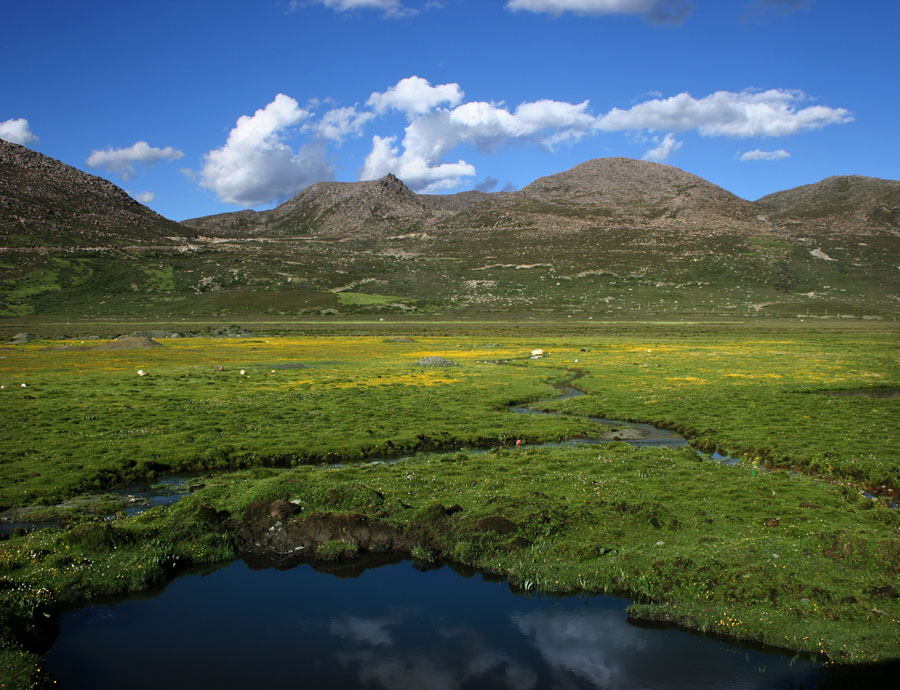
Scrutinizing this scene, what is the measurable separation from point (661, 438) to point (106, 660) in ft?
87.3

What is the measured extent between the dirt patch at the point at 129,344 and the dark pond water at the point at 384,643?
2993 inches

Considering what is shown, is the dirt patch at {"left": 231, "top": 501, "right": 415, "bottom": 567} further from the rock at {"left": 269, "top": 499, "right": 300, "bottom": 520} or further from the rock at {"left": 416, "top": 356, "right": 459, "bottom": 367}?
the rock at {"left": 416, "top": 356, "right": 459, "bottom": 367}

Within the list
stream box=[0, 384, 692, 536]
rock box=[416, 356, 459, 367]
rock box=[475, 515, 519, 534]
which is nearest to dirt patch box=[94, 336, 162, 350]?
rock box=[416, 356, 459, 367]

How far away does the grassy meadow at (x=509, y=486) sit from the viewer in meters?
14.2

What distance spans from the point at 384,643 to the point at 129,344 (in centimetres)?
8274

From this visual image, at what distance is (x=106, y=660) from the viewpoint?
12883 millimetres

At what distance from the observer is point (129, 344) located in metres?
83.6

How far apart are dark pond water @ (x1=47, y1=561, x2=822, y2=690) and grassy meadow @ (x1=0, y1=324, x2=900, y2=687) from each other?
740mm

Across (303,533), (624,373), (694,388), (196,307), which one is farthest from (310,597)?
(196,307)

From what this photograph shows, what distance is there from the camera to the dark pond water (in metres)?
12.2

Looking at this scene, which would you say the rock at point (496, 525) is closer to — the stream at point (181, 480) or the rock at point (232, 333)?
the stream at point (181, 480)

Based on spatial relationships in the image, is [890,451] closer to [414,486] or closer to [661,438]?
[661,438]

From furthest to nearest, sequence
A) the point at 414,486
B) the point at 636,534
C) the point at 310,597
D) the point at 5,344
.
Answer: the point at 5,344, the point at 414,486, the point at 636,534, the point at 310,597

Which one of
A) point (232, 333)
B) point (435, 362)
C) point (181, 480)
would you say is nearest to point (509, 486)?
point (181, 480)
